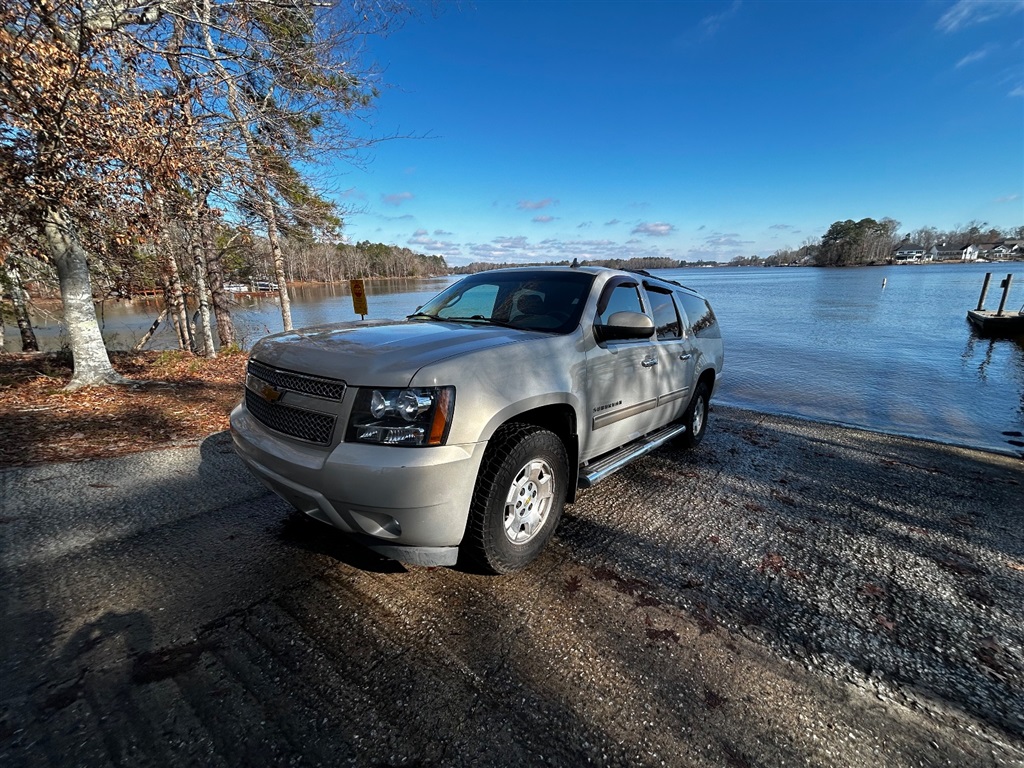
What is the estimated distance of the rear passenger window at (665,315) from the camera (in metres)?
4.08

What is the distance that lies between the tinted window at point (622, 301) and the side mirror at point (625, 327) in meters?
0.12

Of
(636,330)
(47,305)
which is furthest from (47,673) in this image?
(47,305)

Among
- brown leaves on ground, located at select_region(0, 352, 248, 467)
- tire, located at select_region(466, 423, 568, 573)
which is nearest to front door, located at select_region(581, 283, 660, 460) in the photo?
tire, located at select_region(466, 423, 568, 573)

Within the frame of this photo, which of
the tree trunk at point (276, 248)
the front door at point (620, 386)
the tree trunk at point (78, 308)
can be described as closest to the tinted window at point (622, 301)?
the front door at point (620, 386)

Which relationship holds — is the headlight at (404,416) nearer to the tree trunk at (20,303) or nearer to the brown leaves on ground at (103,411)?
the brown leaves on ground at (103,411)

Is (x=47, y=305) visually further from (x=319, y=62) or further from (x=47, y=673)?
(x=47, y=673)

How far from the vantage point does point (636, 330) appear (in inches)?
122

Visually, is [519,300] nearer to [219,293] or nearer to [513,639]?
[513,639]

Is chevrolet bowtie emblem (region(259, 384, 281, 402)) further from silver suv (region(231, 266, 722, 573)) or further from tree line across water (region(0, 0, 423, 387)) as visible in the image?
tree line across water (region(0, 0, 423, 387))

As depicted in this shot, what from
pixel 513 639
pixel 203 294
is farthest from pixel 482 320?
pixel 203 294

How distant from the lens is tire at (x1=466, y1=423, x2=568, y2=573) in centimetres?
229

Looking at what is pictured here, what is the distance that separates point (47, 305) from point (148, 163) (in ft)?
48.8

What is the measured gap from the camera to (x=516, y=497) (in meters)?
2.50

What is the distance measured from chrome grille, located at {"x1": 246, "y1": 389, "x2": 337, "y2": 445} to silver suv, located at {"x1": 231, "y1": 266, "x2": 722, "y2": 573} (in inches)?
0.4
